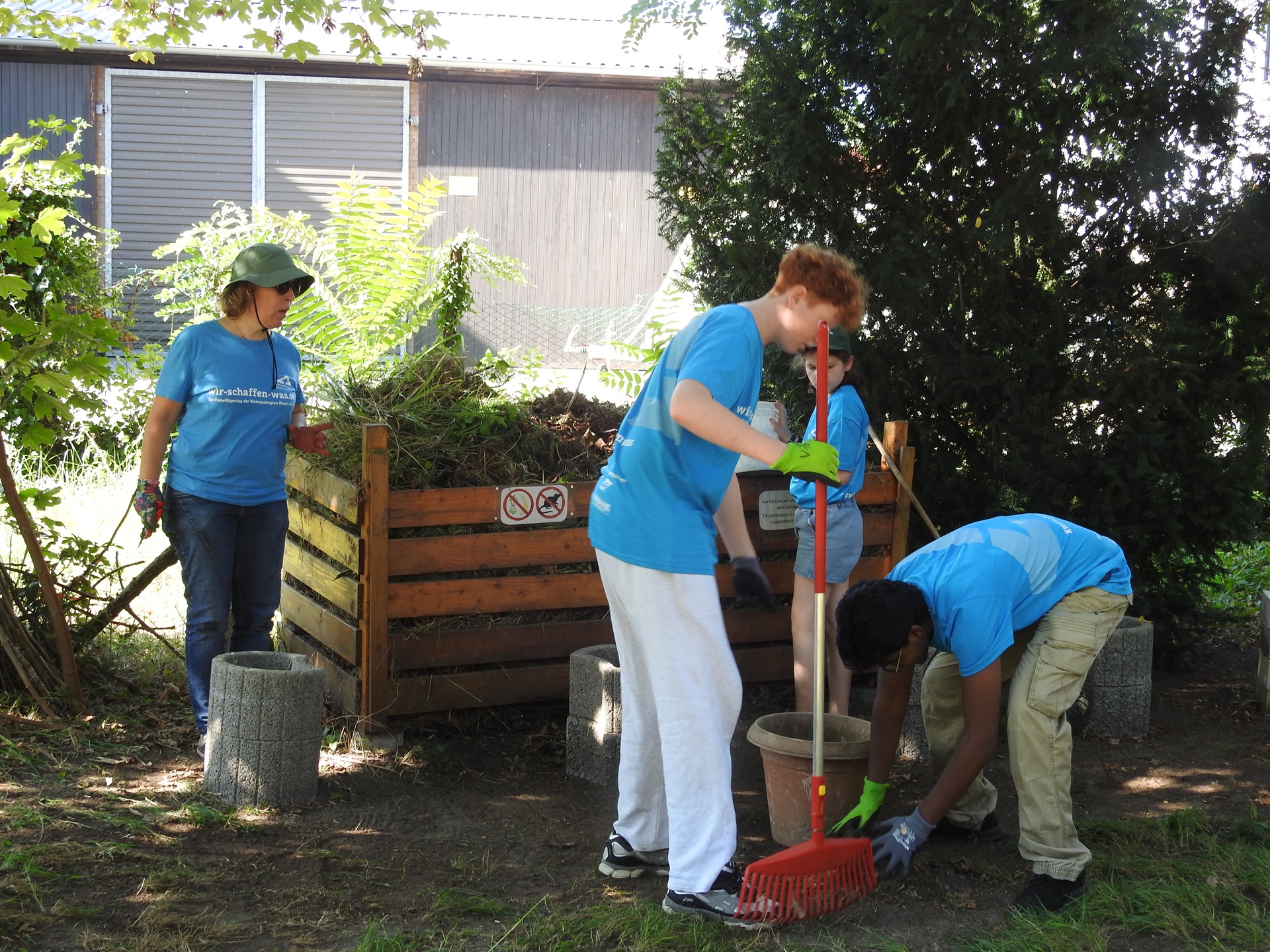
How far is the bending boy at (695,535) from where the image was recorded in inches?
120

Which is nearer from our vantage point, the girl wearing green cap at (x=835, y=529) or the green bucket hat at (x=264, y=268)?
the green bucket hat at (x=264, y=268)

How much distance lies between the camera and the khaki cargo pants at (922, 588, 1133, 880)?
3.32m

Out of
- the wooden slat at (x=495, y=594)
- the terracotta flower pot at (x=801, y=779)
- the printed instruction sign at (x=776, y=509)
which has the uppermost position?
the printed instruction sign at (x=776, y=509)

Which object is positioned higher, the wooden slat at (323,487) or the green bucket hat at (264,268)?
the green bucket hat at (264,268)

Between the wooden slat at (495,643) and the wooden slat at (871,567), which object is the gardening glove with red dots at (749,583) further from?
the wooden slat at (871,567)

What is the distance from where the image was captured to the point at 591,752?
4.42 m

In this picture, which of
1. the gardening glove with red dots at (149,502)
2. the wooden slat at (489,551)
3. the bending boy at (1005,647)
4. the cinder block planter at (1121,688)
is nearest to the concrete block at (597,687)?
the wooden slat at (489,551)

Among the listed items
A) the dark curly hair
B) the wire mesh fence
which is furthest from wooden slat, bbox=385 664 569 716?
the wire mesh fence

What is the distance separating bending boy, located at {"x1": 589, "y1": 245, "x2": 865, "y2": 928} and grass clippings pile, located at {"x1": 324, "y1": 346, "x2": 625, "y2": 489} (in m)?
1.69

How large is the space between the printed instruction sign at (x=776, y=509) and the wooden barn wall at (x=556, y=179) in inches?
519

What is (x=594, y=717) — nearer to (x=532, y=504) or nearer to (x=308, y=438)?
(x=532, y=504)

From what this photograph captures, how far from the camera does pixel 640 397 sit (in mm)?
3203

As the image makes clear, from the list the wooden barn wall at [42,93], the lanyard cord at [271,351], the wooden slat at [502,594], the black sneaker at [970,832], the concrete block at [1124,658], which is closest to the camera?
the black sneaker at [970,832]

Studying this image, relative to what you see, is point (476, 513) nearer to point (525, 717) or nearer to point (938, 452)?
point (525, 717)
